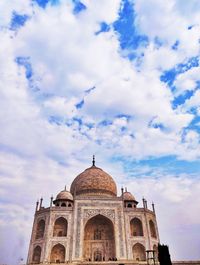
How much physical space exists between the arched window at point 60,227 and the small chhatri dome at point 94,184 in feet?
13.1

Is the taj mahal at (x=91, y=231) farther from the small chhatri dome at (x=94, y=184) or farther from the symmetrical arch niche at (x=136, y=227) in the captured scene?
the small chhatri dome at (x=94, y=184)

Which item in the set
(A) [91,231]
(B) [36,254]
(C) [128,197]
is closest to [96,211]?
(A) [91,231]

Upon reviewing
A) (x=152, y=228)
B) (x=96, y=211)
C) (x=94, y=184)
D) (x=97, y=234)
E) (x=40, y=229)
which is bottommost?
(x=97, y=234)

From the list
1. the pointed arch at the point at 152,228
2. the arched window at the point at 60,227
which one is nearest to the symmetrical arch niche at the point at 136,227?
the pointed arch at the point at 152,228

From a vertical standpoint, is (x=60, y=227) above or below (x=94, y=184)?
below

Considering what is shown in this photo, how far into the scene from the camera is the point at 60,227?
87.6 feet

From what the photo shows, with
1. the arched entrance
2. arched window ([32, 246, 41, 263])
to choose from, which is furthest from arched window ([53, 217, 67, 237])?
the arched entrance

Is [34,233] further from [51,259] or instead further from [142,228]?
[142,228]

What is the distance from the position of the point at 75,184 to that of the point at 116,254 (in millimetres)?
10774

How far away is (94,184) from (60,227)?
22.1 feet

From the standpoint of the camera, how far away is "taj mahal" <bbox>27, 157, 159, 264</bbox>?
24.5 meters

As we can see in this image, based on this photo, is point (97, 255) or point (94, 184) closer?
point (97, 255)

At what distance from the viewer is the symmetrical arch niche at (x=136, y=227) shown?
27016 millimetres

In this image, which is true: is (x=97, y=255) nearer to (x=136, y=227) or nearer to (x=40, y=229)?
(x=136, y=227)
